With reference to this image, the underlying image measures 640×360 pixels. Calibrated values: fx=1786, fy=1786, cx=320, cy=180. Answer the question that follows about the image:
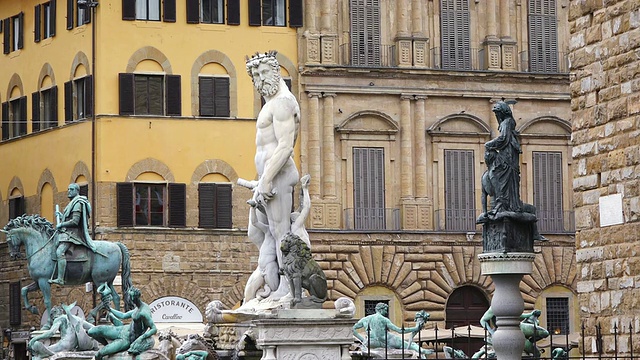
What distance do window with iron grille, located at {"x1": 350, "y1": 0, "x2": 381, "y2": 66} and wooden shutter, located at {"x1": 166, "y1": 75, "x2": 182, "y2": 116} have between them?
5106 mm

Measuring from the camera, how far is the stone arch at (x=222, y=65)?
4938 cm

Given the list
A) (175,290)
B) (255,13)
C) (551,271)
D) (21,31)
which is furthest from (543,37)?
(21,31)

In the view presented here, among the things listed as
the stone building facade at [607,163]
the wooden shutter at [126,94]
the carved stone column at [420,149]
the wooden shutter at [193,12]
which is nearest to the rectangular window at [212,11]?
the wooden shutter at [193,12]

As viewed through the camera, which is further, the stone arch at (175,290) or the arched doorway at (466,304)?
the arched doorway at (466,304)

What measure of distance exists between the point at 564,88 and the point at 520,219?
120ft

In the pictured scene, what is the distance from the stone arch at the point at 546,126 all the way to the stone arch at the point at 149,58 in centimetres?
1045

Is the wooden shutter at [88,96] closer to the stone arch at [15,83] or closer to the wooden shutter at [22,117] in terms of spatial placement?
the wooden shutter at [22,117]

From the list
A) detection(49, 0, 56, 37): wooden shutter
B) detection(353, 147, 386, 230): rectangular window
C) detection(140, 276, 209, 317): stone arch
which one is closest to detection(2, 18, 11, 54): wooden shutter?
detection(49, 0, 56, 37): wooden shutter

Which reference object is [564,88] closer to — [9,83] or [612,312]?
[9,83]

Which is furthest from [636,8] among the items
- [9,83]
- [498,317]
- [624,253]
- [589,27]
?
[9,83]

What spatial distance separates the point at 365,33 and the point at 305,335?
31528 millimetres

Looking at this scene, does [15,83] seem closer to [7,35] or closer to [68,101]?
→ [7,35]

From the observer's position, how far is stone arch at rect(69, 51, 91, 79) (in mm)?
49469

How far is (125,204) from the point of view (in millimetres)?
48344
